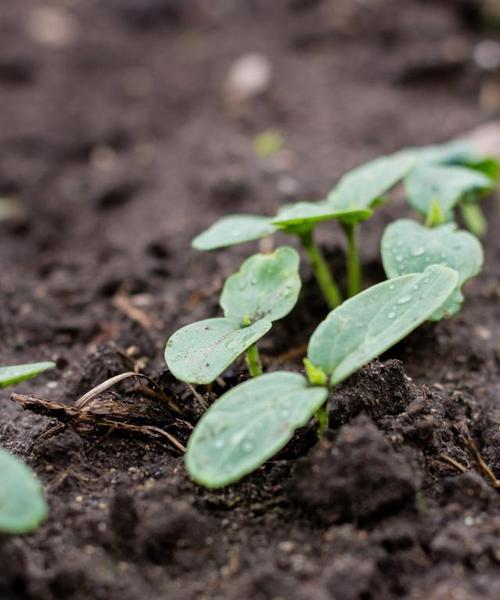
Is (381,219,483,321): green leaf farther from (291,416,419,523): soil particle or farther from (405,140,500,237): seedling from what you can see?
(291,416,419,523): soil particle

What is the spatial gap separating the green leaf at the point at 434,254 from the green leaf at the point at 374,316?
165 mm

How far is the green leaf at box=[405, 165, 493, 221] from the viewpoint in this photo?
5.44 feet

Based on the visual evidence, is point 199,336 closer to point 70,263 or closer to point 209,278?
point 209,278

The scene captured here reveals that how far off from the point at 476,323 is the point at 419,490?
711mm

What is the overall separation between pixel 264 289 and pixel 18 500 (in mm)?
608

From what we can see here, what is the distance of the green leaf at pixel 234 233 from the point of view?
4.83 feet

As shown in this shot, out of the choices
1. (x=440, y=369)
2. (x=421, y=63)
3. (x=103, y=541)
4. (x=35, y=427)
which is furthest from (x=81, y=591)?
(x=421, y=63)

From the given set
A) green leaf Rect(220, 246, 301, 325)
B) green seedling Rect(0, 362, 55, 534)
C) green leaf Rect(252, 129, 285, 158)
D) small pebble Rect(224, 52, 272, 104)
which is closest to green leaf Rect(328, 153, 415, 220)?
green leaf Rect(220, 246, 301, 325)

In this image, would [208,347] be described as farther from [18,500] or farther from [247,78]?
[247,78]

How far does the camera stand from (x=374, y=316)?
1.18 meters

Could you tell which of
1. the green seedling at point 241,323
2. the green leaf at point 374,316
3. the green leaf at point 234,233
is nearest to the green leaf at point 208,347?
the green seedling at point 241,323

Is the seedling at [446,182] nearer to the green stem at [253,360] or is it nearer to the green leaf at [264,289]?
the green leaf at [264,289]

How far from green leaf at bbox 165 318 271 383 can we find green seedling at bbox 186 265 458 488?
0.28 feet

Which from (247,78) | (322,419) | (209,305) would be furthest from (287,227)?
(247,78)
